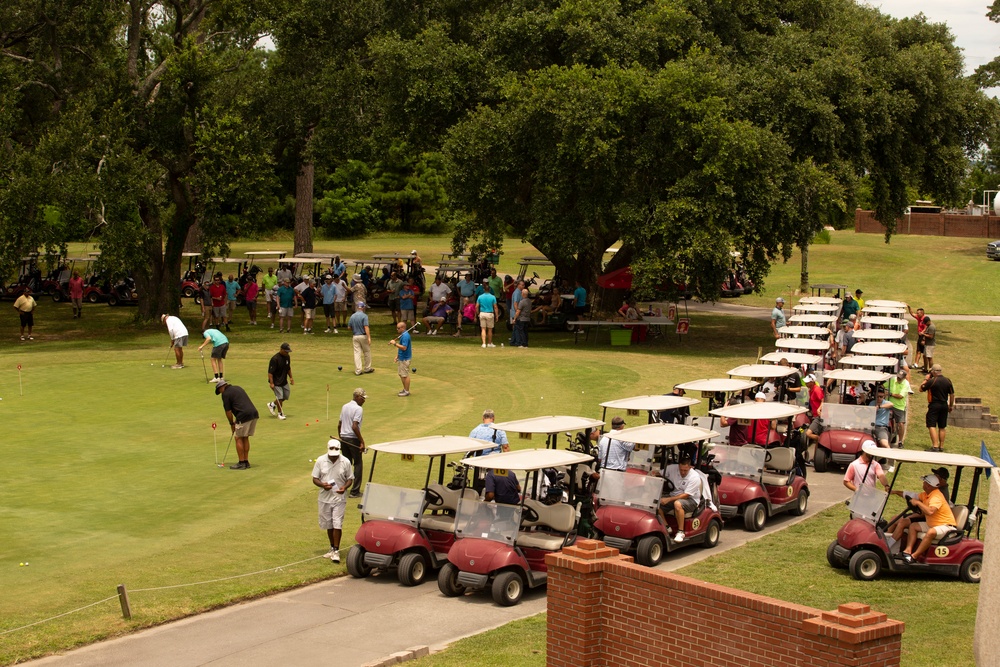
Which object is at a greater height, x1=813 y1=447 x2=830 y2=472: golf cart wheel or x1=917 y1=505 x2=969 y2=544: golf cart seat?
x1=917 y1=505 x2=969 y2=544: golf cart seat

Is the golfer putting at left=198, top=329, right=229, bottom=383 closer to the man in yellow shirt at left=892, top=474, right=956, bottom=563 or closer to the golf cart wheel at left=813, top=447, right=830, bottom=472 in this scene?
the golf cart wheel at left=813, top=447, right=830, bottom=472

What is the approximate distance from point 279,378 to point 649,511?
31.9 ft

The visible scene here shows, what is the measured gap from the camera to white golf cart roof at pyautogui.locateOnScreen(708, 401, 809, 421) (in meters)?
16.6

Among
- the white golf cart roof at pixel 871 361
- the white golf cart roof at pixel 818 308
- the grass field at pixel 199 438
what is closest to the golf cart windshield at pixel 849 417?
the white golf cart roof at pixel 871 361

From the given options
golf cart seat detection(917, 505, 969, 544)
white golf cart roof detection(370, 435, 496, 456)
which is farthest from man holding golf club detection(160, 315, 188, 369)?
golf cart seat detection(917, 505, 969, 544)

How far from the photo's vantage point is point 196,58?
3434 cm

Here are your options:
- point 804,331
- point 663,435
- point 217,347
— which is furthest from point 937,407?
point 217,347

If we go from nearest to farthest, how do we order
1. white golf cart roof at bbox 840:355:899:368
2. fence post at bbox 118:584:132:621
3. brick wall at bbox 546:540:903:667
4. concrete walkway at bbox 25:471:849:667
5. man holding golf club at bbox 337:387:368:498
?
brick wall at bbox 546:540:903:667 → concrete walkway at bbox 25:471:849:667 → fence post at bbox 118:584:132:621 → man holding golf club at bbox 337:387:368:498 → white golf cart roof at bbox 840:355:899:368

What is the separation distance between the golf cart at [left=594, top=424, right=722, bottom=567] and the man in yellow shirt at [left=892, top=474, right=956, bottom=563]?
2.34 meters

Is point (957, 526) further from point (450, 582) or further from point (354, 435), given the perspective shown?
point (354, 435)

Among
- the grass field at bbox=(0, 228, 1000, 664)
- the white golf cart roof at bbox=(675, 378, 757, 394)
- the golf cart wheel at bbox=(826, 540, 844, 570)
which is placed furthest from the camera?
the white golf cart roof at bbox=(675, 378, 757, 394)

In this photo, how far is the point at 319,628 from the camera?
39.9 feet

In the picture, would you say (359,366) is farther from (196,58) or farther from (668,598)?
(668,598)

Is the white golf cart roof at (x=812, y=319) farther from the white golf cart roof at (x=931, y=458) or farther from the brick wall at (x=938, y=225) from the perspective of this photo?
the brick wall at (x=938, y=225)
